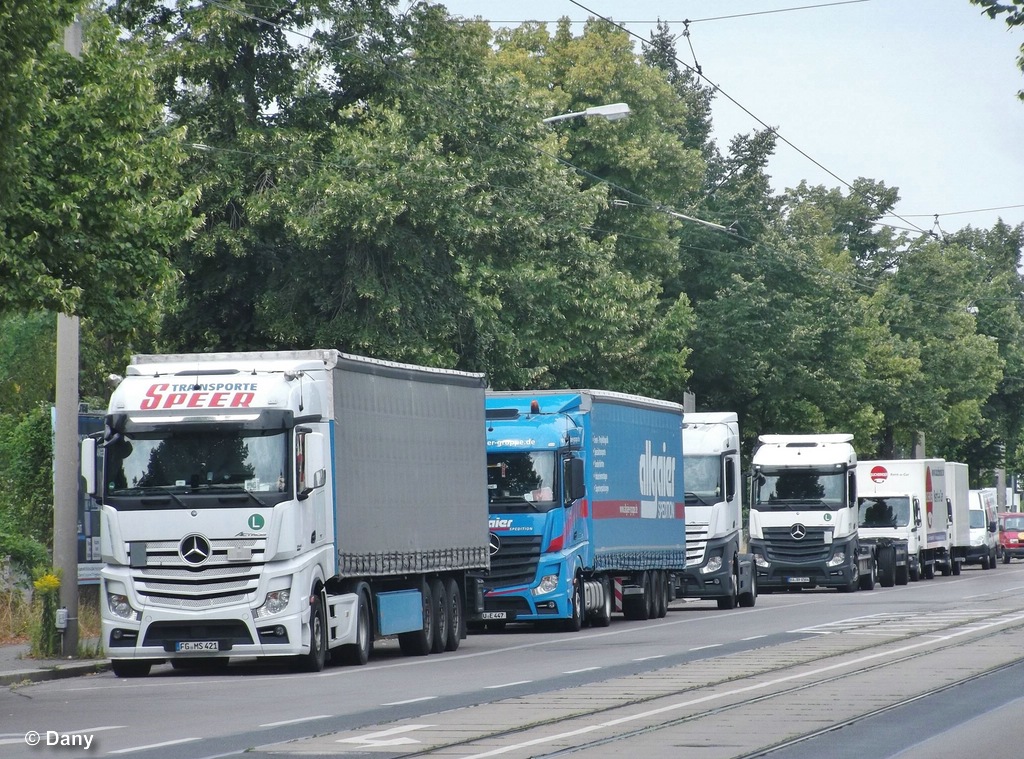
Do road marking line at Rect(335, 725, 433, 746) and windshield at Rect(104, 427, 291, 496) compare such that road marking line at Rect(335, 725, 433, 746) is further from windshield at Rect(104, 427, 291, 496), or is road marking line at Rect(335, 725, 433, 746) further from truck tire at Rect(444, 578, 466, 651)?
truck tire at Rect(444, 578, 466, 651)

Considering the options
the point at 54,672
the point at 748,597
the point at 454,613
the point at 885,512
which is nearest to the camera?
the point at 54,672

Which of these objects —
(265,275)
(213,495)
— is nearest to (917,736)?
(213,495)

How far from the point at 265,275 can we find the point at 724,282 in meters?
25.8

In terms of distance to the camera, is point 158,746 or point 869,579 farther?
point 869,579

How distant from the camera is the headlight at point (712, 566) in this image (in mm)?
36188

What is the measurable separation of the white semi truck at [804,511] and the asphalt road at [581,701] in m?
16.0

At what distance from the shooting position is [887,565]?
157 ft

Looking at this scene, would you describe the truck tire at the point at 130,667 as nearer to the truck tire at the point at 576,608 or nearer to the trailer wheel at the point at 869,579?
the truck tire at the point at 576,608

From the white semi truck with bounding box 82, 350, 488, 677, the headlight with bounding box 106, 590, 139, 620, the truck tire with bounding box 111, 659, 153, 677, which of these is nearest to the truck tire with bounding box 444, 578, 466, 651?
the white semi truck with bounding box 82, 350, 488, 677

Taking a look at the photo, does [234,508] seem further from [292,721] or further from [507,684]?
[292,721]

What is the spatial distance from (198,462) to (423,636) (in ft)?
15.6

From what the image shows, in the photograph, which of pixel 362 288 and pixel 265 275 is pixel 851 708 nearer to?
pixel 362 288

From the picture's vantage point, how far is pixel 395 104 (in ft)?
109

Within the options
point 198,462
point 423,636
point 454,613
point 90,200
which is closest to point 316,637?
point 198,462
